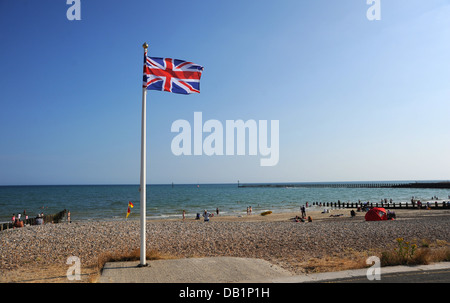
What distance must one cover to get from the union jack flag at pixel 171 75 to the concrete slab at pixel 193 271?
17.7 ft

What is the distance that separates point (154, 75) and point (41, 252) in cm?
1019

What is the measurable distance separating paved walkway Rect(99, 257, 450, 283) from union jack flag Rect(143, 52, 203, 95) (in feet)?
17.7

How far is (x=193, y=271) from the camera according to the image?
358 inches

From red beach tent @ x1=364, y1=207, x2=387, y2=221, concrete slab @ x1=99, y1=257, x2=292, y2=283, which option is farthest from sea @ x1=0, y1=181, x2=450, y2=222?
concrete slab @ x1=99, y1=257, x2=292, y2=283

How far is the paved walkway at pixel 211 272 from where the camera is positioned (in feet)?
26.7

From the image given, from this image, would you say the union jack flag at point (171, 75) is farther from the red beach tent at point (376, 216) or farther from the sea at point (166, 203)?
the sea at point (166, 203)

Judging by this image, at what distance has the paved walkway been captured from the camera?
8.12 meters
